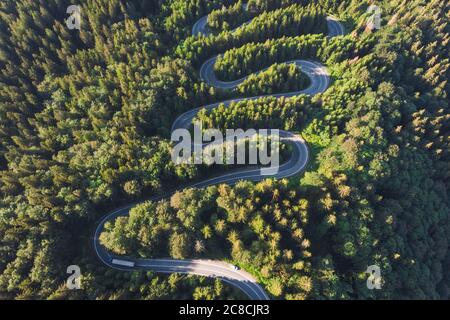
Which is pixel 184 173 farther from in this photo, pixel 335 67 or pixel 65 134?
pixel 335 67

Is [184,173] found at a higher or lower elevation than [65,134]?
lower

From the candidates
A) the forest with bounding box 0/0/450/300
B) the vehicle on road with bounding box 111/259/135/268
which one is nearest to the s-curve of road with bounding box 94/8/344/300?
the vehicle on road with bounding box 111/259/135/268

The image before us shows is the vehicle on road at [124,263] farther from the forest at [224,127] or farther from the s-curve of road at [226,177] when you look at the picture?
the forest at [224,127]

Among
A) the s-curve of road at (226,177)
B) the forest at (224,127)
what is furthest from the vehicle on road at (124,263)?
the forest at (224,127)

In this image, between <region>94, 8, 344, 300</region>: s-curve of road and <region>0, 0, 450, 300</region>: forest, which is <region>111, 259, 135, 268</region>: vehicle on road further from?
<region>0, 0, 450, 300</region>: forest

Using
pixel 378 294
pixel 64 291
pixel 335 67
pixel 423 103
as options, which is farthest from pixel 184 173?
pixel 423 103

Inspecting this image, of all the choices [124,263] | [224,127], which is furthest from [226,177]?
[124,263]

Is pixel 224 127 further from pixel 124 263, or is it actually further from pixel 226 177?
pixel 124 263
